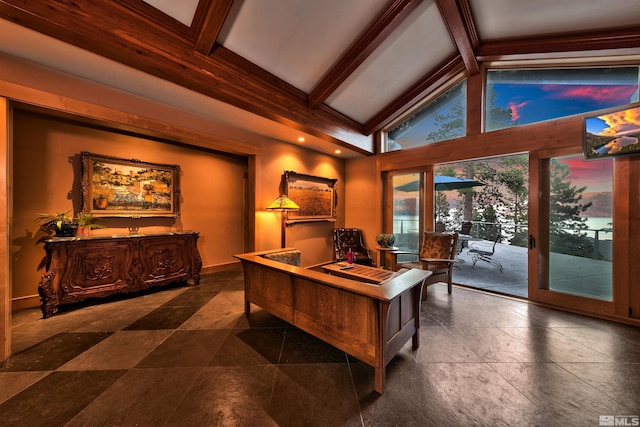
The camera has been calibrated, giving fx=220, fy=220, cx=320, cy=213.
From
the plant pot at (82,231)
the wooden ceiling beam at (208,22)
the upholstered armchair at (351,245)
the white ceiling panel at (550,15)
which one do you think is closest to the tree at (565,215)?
the white ceiling panel at (550,15)

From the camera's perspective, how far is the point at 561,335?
242 cm

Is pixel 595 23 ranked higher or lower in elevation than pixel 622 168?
higher

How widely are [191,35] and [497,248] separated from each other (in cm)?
908

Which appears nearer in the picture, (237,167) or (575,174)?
(575,174)

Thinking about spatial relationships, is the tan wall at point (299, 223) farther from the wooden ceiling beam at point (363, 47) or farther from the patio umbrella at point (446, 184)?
the patio umbrella at point (446, 184)

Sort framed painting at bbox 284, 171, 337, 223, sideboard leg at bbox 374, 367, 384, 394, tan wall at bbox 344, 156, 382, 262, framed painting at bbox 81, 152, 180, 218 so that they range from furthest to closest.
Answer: tan wall at bbox 344, 156, 382, 262 < framed painting at bbox 284, 171, 337, 223 < framed painting at bbox 81, 152, 180, 218 < sideboard leg at bbox 374, 367, 384, 394

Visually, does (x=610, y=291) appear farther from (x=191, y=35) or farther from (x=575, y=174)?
(x=191, y=35)

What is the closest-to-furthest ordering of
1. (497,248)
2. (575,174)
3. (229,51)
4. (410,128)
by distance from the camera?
1. (229,51)
2. (575,174)
3. (410,128)
4. (497,248)

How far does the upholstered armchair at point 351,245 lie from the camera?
4816 millimetres

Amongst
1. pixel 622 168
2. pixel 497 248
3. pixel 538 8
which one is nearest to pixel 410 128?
pixel 538 8

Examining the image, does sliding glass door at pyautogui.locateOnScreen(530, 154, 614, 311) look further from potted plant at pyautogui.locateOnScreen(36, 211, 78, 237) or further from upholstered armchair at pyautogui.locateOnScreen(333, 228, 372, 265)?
potted plant at pyautogui.locateOnScreen(36, 211, 78, 237)

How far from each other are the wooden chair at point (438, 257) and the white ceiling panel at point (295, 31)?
325 centimetres

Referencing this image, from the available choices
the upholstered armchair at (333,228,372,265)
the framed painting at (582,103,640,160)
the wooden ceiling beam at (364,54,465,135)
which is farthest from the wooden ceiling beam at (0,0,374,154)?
the framed painting at (582,103,640,160)
